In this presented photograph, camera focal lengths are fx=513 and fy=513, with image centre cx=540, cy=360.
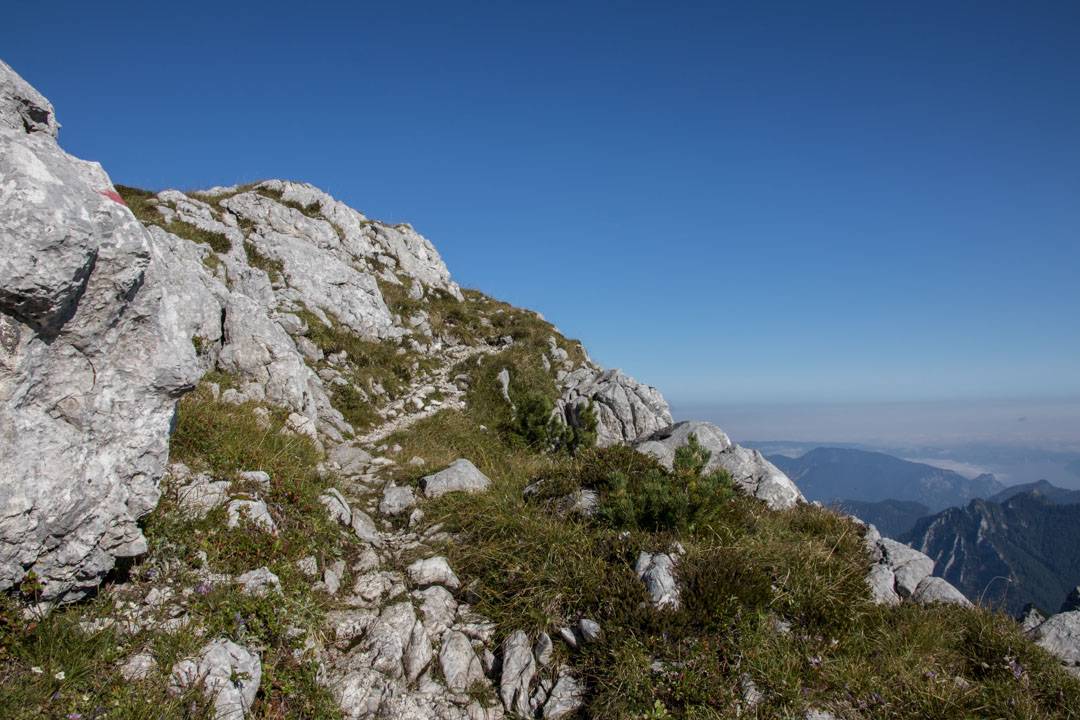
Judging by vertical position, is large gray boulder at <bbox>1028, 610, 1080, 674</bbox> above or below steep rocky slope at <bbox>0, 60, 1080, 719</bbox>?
below

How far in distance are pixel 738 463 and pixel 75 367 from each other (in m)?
13.9

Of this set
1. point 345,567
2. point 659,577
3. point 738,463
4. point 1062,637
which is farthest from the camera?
point 738,463

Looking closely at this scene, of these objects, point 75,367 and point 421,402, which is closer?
point 75,367

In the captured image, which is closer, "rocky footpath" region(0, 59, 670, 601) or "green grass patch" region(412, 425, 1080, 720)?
"rocky footpath" region(0, 59, 670, 601)

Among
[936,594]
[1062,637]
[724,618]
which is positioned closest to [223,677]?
[724,618]

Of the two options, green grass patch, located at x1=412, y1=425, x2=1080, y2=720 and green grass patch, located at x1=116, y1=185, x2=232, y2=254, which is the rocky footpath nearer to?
green grass patch, located at x1=412, y1=425, x2=1080, y2=720

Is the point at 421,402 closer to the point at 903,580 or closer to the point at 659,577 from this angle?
the point at 659,577

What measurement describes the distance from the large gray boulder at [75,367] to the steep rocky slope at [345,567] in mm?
22

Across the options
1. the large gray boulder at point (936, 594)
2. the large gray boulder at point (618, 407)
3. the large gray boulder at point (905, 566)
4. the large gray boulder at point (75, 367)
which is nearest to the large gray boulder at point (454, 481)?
the large gray boulder at point (75, 367)

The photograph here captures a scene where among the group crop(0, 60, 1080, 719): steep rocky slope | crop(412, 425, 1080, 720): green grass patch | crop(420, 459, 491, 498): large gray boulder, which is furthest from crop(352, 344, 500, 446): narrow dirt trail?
crop(412, 425, 1080, 720): green grass patch

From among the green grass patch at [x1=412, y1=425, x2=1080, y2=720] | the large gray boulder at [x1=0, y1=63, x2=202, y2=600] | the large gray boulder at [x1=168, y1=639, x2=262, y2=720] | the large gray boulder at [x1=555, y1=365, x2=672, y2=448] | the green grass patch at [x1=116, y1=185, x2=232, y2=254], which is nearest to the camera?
the large gray boulder at [x1=0, y1=63, x2=202, y2=600]

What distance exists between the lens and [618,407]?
2344cm

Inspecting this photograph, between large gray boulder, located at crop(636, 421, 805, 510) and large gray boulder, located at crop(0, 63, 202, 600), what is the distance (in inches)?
394

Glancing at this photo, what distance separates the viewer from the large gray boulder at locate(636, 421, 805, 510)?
513 inches
